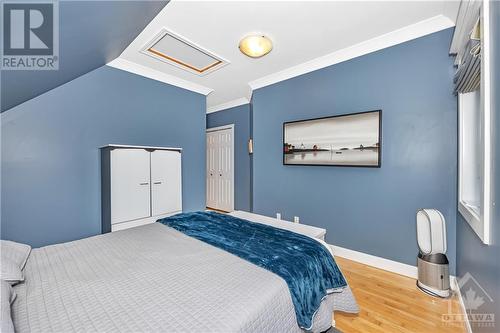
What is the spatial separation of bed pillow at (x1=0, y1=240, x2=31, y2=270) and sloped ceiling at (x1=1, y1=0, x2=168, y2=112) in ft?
3.53

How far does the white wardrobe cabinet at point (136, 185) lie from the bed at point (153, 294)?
1205 mm

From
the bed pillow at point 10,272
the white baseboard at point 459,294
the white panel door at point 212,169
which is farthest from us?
the white panel door at point 212,169

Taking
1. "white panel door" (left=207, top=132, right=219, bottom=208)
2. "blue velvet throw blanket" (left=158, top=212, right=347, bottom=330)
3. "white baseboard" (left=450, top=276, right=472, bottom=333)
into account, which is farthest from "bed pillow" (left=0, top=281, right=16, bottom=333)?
"white panel door" (left=207, top=132, right=219, bottom=208)

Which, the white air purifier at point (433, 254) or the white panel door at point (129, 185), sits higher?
the white panel door at point (129, 185)

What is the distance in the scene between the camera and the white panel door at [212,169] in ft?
17.7

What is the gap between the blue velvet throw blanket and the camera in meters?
1.17

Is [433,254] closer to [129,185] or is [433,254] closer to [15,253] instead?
[15,253]

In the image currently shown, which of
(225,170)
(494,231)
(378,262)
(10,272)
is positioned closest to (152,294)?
(10,272)

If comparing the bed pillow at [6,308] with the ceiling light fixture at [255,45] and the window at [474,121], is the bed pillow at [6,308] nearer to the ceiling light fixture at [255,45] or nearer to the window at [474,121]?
the window at [474,121]

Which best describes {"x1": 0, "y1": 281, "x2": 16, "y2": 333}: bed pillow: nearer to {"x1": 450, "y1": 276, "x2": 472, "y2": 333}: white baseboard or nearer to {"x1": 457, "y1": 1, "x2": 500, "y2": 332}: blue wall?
{"x1": 457, "y1": 1, "x2": 500, "y2": 332}: blue wall

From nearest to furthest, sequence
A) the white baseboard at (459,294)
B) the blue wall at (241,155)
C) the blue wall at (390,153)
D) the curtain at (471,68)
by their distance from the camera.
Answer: the curtain at (471,68)
the white baseboard at (459,294)
the blue wall at (390,153)
the blue wall at (241,155)

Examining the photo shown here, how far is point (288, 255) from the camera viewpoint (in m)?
1.36

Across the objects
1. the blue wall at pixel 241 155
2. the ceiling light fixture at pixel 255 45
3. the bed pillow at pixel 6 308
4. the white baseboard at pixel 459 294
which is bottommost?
the white baseboard at pixel 459 294

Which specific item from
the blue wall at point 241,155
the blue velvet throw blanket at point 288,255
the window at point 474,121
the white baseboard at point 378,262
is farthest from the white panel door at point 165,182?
the window at point 474,121
